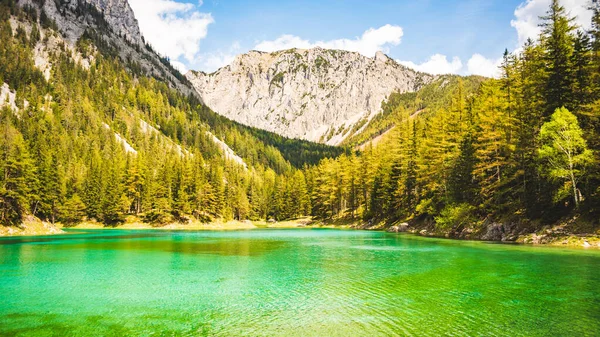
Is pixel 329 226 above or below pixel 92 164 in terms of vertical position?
below

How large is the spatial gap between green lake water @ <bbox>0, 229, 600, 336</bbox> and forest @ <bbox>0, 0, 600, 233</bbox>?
48.5ft

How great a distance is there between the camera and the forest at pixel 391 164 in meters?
39.1

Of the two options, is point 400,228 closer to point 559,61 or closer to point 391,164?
point 391,164

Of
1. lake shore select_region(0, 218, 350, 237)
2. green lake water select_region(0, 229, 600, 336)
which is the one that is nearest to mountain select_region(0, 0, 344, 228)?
lake shore select_region(0, 218, 350, 237)

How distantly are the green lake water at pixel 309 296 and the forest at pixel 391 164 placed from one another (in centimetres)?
1478

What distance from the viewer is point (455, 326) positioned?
42.9 feet

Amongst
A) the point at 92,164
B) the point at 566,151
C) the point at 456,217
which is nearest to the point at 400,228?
the point at 456,217

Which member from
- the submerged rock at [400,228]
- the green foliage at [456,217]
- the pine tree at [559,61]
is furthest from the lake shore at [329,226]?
the pine tree at [559,61]

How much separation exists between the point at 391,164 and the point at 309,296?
221 feet

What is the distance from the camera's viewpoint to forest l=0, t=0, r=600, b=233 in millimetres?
39094

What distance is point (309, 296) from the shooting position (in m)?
18.2

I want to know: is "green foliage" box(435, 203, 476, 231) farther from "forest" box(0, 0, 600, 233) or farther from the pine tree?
the pine tree

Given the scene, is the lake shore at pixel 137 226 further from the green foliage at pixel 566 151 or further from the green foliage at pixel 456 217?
the green foliage at pixel 566 151

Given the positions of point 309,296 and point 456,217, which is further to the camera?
point 456,217
